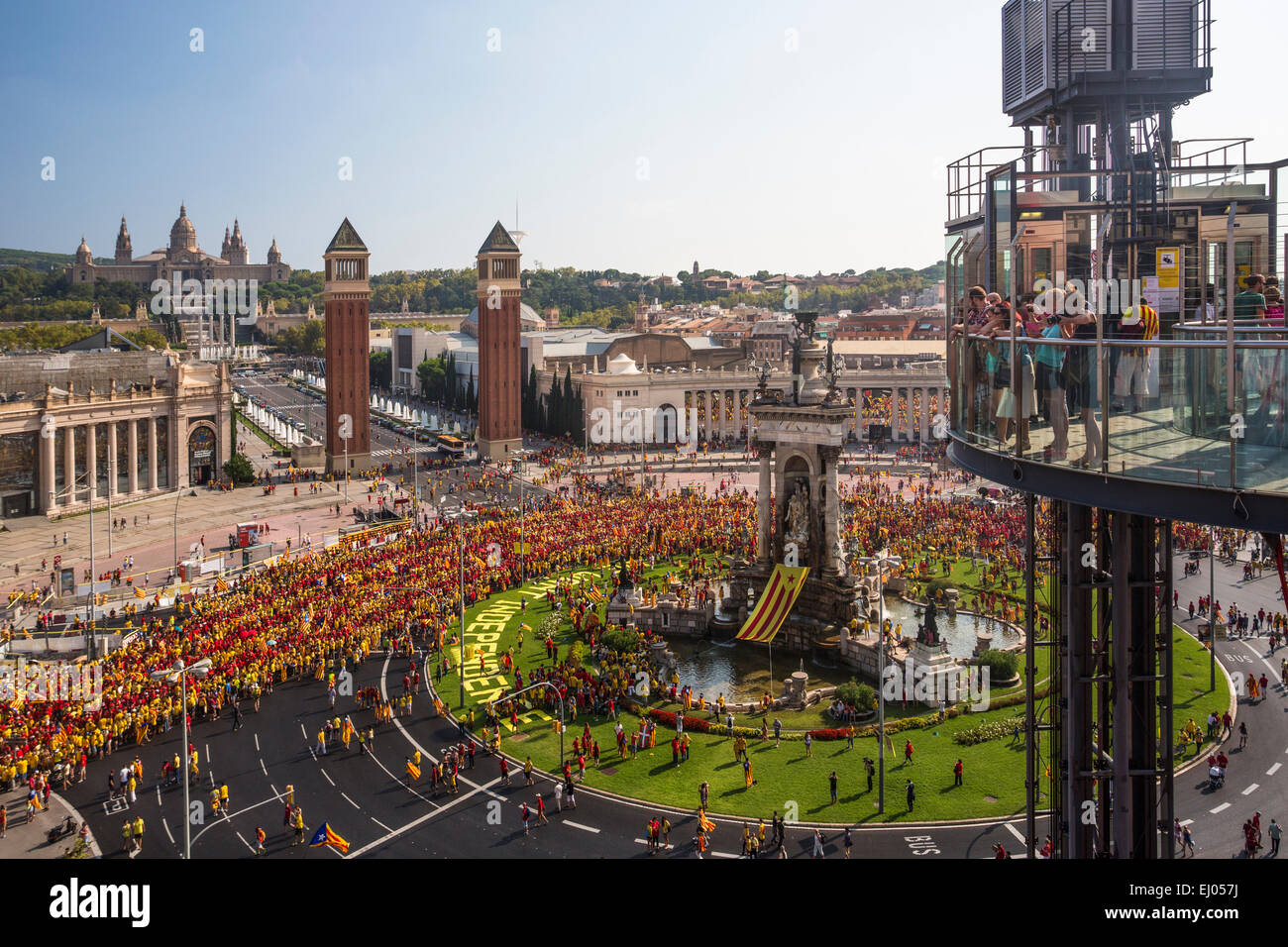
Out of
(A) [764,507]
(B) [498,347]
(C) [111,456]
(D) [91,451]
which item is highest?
(B) [498,347]

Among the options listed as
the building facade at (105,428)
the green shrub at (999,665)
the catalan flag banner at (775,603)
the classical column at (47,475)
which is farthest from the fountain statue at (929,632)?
the classical column at (47,475)

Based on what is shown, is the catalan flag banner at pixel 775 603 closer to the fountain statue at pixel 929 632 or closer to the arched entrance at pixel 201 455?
the fountain statue at pixel 929 632

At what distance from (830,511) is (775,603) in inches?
188

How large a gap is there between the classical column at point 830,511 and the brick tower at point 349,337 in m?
61.9

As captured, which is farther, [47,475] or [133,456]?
[133,456]

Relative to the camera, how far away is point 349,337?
3905 inches

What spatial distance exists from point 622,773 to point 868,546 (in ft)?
96.8

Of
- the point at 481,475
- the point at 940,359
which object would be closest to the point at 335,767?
the point at 481,475

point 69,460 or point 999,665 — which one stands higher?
point 69,460

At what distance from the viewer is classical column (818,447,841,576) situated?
41.6 m

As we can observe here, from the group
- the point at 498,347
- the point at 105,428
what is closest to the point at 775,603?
the point at 105,428

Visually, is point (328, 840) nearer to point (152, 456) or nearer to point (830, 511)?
point (830, 511)
